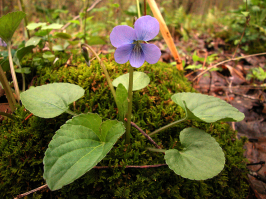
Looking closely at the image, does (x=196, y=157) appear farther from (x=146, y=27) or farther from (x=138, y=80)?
(x=146, y=27)

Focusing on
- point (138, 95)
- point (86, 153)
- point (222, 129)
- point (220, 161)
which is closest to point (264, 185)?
point (222, 129)

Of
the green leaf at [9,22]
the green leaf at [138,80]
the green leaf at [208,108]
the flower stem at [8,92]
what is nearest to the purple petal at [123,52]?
the green leaf at [138,80]

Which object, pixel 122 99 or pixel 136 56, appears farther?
pixel 122 99

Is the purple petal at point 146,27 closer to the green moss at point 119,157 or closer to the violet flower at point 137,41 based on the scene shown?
the violet flower at point 137,41

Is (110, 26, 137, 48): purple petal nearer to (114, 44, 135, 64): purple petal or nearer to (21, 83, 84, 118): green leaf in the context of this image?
(114, 44, 135, 64): purple petal

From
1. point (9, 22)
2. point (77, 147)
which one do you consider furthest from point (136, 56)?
point (9, 22)

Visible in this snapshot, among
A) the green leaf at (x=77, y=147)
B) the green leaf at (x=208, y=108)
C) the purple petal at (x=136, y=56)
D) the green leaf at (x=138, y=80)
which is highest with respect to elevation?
the purple petal at (x=136, y=56)

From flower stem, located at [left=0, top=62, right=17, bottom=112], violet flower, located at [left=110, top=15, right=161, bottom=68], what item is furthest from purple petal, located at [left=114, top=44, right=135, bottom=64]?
flower stem, located at [left=0, top=62, right=17, bottom=112]

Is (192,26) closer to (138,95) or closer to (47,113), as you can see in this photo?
(138,95)
